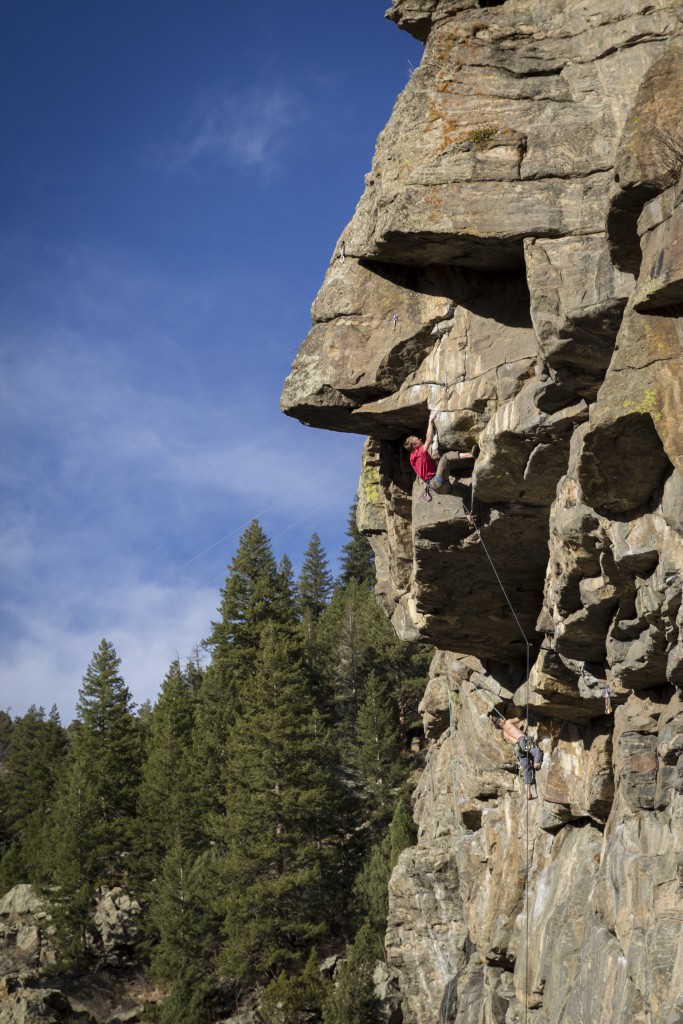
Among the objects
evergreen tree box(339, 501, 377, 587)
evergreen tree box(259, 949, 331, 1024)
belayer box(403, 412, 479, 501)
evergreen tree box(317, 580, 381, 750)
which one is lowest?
A: evergreen tree box(259, 949, 331, 1024)

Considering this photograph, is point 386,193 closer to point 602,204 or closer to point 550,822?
point 602,204

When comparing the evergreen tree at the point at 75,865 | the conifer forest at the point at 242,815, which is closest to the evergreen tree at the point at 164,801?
the conifer forest at the point at 242,815

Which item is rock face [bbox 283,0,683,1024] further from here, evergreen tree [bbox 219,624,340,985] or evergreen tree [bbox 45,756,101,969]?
evergreen tree [bbox 45,756,101,969]

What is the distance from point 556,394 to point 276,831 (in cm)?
3085

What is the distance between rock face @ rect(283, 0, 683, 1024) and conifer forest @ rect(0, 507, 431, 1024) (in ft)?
65.9

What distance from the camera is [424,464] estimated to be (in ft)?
52.2

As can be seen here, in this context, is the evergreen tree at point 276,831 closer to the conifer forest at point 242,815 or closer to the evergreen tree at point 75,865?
the conifer forest at point 242,815

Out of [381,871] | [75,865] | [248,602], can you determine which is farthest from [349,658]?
[75,865]

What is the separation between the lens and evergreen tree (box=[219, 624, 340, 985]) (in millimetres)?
36594

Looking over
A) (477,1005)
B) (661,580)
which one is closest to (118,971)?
(477,1005)

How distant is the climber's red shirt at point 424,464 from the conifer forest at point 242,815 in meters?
24.7

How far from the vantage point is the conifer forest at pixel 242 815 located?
36750 millimetres

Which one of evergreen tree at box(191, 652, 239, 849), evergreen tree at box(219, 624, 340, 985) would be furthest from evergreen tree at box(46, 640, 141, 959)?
evergreen tree at box(219, 624, 340, 985)

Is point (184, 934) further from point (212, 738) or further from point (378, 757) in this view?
point (378, 757)
